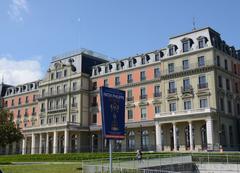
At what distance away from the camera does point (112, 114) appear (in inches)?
626

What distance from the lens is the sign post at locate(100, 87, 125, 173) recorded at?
607 inches

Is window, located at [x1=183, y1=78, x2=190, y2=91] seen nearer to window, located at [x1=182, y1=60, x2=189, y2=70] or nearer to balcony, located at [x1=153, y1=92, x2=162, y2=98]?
window, located at [x1=182, y1=60, x2=189, y2=70]

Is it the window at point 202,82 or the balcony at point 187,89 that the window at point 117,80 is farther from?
the window at point 202,82

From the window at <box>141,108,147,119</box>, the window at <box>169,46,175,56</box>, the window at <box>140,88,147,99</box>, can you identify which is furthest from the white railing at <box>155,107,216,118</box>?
the window at <box>169,46,175,56</box>

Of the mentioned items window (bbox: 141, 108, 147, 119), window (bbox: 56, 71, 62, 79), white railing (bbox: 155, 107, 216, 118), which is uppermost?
window (bbox: 56, 71, 62, 79)

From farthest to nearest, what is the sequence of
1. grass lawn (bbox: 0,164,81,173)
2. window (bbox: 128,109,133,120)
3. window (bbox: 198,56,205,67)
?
1. window (bbox: 128,109,133,120)
2. window (bbox: 198,56,205,67)
3. grass lawn (bbox: 0,164,81,173)

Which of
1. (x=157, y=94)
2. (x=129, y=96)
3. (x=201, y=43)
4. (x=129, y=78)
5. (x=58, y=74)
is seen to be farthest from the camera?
(x=58, y=74)

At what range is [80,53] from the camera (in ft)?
220

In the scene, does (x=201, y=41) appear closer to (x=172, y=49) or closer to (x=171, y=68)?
(x=172, y=49)

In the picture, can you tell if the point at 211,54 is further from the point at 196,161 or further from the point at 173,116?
the point at 196,161

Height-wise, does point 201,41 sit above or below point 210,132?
above

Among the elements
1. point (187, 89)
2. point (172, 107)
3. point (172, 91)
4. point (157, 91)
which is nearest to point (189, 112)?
point (187, 89)

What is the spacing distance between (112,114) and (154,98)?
4109cm

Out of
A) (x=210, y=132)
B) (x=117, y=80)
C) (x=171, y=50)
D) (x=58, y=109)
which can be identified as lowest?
(x=210, y=132)
